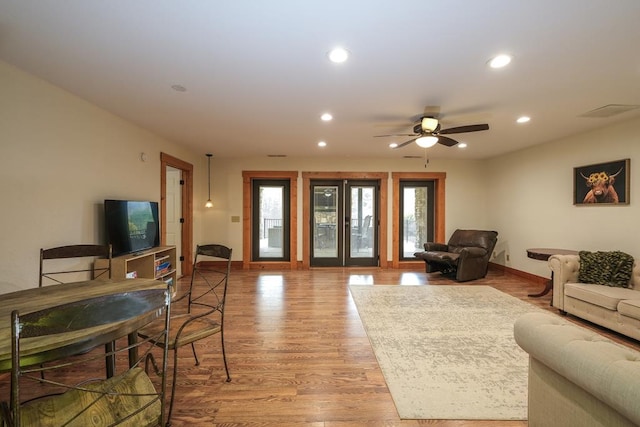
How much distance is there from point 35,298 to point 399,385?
242 cm

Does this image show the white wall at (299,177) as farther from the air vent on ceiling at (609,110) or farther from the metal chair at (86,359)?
the metal chair at (86,359)

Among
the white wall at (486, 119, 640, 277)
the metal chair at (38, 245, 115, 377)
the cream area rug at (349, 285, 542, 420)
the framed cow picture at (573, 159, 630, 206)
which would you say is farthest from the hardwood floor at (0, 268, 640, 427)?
the framed cow picture at (573, 159, 630, 206)

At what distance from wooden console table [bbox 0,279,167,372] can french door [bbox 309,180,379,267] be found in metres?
4.58

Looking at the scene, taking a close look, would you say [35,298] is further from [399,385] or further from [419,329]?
[419,329]

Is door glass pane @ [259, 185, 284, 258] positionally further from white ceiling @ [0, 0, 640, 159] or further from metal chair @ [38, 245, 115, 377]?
metal chair @ [38, 245, 115, 377]

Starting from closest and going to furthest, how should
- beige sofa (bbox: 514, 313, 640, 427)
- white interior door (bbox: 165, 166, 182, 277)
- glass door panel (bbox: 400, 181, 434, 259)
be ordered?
beige sofa (bbox: 514, 313, 640, 427)
white interior door (bbox: 165, 166, 182, 277)
glass door panel (bbox: 400, 181, 434, 259)

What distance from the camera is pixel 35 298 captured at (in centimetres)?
171

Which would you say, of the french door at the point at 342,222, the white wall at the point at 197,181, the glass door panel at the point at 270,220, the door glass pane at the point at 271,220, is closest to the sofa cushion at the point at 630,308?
the white wall at the point at 197,181

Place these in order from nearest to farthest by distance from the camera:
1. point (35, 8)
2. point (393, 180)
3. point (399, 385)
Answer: point (35, 8), point (399, 385), point (393, 180)

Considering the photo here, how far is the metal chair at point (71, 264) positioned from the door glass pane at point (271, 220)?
139 inches

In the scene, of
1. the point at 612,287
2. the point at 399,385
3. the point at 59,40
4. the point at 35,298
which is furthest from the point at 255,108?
the point at 612,287

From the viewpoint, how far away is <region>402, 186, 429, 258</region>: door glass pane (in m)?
6.58

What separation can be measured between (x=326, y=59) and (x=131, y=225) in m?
3.02

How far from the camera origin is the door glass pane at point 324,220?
6.50m
